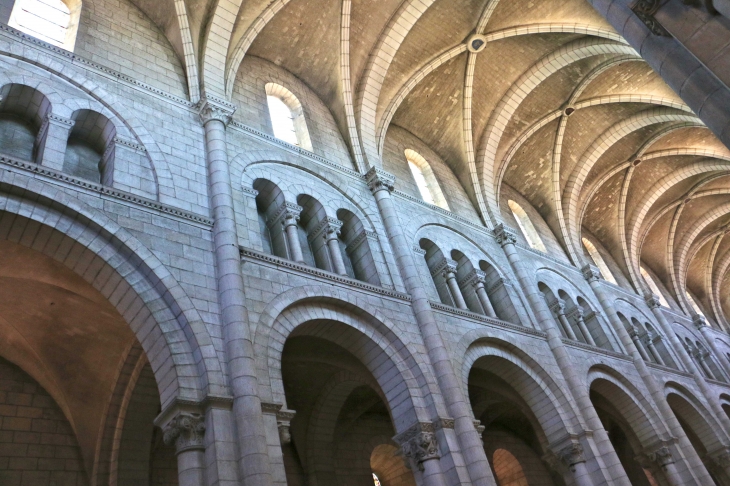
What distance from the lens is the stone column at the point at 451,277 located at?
1312 cm

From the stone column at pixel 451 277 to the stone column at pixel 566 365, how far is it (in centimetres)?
214

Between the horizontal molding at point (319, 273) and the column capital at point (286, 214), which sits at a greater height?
the column capital at point (286, 214)

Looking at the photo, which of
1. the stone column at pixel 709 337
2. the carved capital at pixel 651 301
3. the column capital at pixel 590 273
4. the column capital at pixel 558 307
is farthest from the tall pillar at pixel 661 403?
the stone column at pixel 709 337

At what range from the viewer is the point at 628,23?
6.41m

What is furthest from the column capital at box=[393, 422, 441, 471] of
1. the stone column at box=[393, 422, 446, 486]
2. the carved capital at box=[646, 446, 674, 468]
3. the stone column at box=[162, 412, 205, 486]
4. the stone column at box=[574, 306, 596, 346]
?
the carved capital at box=[646, 446, 674, 468]

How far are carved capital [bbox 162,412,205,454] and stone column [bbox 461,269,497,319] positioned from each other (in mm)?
8042

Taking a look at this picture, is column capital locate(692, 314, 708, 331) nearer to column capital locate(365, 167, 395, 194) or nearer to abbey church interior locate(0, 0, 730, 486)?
abbey church interior locate(0, 0, 730, 486)

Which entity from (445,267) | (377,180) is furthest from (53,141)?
(445,267)

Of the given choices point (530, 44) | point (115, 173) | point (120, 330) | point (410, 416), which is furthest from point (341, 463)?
point (530, 44)

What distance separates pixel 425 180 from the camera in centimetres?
1730

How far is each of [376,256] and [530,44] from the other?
881 cm

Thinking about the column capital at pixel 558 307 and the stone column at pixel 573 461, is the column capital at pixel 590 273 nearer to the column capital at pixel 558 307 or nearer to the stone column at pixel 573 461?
the column capital at pixel 558 307

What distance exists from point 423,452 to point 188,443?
4.00 m

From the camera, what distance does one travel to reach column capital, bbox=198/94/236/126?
10828mm
